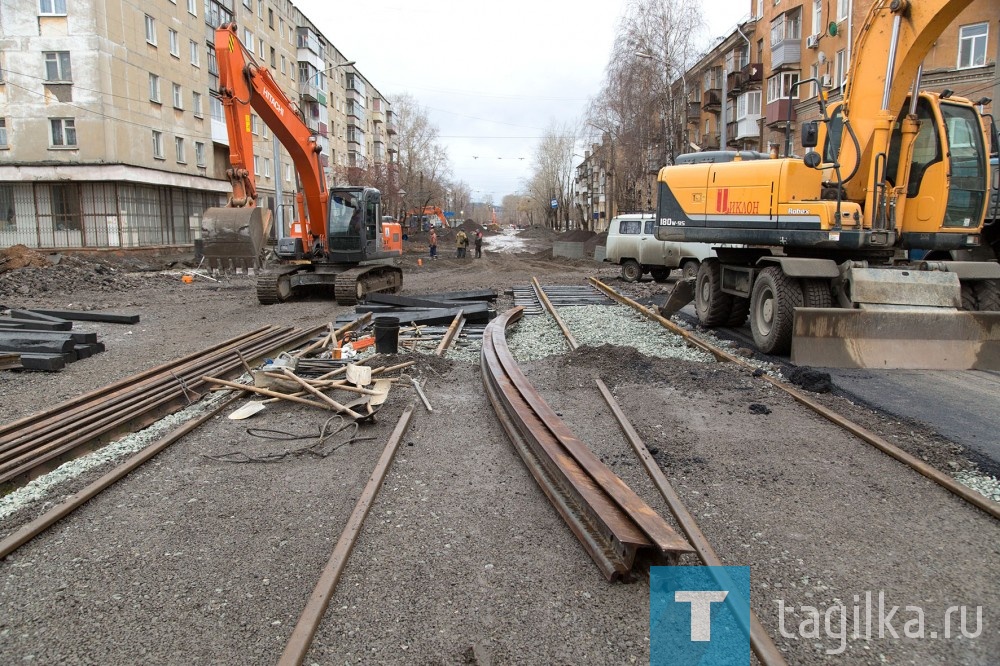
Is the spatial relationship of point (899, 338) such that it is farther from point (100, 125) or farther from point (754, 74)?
point (754, 74)

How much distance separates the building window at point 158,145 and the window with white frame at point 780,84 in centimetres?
3087

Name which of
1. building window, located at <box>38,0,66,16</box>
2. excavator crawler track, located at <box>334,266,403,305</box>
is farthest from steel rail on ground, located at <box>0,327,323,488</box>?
building window, located at <box>38,0,66,16</box>

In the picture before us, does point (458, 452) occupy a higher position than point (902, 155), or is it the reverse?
point (902, 155)

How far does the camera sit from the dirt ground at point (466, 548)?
2861 millimetres

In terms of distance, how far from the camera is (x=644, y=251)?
2048cm

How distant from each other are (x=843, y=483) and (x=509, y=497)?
7.51 ft

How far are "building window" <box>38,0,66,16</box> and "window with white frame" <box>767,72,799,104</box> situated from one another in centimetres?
3320

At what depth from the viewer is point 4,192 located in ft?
95.0

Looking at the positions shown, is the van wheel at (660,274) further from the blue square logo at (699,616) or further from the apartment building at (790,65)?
the blue square logo at (699,616)

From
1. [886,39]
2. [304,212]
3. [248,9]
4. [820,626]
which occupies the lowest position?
[820,626]

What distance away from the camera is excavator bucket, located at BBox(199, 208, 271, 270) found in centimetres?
1381

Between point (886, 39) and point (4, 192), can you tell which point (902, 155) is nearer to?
point (886, 39)

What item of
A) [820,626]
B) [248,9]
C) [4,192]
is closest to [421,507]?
[820,626]

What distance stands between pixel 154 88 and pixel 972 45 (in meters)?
35.3
